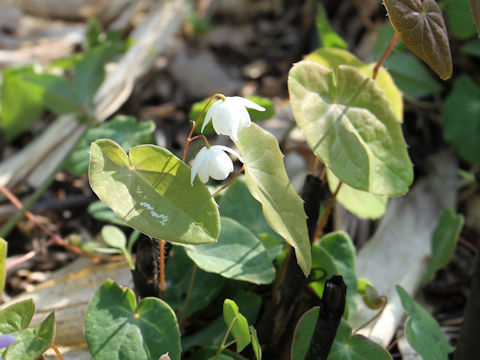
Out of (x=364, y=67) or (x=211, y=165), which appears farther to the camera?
(x=364, y=67)

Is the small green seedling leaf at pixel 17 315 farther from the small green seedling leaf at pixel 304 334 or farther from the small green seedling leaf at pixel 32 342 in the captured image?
the small green seedling leaf at pixel 304 334

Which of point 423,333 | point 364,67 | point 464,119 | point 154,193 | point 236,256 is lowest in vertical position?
point 464,119

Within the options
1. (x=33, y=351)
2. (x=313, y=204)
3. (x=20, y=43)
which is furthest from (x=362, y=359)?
(x=20, y=43)

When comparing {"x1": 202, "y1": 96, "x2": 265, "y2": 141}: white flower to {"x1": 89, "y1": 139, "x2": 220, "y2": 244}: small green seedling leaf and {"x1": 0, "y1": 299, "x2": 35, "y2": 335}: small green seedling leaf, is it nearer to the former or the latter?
{"x1": 89, "y1": 139, "x2": 220, "y2": 244}: small green seedling leaf

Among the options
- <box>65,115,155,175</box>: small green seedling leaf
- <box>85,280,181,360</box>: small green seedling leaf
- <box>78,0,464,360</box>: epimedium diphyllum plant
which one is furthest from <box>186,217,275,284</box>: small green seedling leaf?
<box>65,115,155,175</box>: small green seedling leaf

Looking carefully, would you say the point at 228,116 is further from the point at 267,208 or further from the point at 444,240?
the point at 444,240

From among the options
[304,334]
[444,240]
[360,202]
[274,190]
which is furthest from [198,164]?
[444,240]

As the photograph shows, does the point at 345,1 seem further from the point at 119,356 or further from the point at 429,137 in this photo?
the point at 119,356
